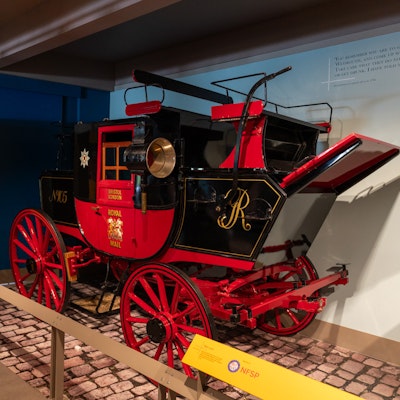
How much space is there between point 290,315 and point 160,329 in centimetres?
143

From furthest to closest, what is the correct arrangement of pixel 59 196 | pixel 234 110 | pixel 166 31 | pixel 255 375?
pixel 166 31 → pixel 59 196 → pixel 234 110 → pixel 255 375

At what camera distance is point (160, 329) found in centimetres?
284

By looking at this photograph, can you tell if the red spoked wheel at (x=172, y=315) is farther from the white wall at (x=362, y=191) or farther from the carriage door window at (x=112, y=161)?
the white wall at (x=362, y=191)

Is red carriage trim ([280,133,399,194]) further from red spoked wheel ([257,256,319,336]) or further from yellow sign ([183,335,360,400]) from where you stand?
yellow sign ([183,335,360,400])

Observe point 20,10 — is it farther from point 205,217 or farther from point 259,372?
point 259,372

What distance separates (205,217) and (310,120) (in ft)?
4.83

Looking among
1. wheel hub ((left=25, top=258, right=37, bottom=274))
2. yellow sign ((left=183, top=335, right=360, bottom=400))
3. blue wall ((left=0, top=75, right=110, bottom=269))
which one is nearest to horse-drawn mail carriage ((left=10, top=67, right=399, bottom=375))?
wheel hub ((left=25, top=258, right=37, bottom=274))

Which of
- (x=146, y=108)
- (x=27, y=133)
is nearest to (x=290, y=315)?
(x=146, y=108)

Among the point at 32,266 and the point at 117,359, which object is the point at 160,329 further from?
the point at 32,266

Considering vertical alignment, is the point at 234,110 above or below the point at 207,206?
above

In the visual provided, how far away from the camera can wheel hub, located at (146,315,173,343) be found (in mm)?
2838

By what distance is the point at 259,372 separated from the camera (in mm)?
1603

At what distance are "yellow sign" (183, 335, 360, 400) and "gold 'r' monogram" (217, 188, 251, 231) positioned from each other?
3.39ft

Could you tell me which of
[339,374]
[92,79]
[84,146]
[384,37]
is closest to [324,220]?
[339,374]
